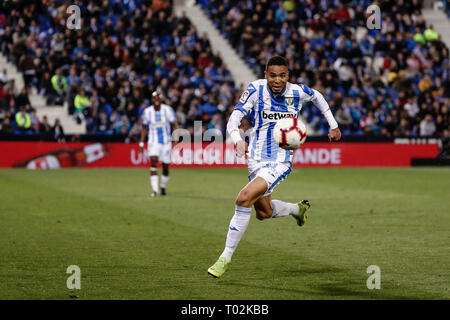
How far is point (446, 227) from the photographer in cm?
1305

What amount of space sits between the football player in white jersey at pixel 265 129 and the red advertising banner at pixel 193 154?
2008 centimetres

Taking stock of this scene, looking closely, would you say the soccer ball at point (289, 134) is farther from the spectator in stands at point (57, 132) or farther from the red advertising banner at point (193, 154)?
the spectator in stands at point (57, 132)

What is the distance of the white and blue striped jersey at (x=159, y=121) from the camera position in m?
19.9

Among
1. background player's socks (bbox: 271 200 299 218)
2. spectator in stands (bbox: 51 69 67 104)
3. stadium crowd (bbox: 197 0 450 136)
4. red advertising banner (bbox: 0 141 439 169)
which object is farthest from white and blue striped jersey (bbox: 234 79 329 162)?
stadium crowd (bbox: 197 0 450 136)

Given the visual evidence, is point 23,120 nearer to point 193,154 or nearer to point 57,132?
point 57,132

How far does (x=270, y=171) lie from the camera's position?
360 inches

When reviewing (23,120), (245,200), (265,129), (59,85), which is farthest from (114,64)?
(245,200)

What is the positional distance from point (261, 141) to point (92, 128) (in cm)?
2128

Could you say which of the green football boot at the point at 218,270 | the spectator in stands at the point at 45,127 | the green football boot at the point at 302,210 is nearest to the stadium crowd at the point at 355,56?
the spectator in stands at the point at 45,127

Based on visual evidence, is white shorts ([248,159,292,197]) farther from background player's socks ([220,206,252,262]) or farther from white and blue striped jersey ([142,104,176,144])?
white and blue striped jersey ([142,104,176,144])

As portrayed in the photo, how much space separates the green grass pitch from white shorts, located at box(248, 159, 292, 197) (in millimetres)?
982

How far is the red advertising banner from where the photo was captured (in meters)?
28.9

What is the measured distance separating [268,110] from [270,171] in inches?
28.0
